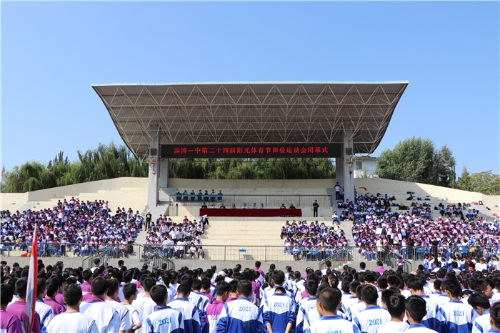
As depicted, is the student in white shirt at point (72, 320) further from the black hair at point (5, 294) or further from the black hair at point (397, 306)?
the black hair at point (397, 306)

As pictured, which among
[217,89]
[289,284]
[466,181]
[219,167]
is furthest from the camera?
[466,181]

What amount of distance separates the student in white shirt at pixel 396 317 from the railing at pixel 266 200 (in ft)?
99.3

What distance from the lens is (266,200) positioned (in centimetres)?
3566

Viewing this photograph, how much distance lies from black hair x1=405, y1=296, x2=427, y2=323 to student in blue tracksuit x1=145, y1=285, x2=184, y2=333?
8.00 feet

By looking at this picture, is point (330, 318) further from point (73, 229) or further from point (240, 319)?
point (73, 229)

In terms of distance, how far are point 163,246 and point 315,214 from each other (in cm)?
1285

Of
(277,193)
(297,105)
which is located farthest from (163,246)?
(277,193)

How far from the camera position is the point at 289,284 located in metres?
10.0

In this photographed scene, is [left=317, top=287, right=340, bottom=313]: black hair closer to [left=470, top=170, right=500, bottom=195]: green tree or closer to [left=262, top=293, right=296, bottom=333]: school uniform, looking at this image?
[left=262, top=293, right=296, bottom=333]: school uniform

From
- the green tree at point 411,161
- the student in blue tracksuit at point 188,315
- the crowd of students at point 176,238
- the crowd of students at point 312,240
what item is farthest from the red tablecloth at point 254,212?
the green tree at point 411,161

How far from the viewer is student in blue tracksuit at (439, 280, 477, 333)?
5633 mm

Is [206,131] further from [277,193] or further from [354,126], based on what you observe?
[354,126]

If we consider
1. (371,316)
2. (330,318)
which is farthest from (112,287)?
(371,316)

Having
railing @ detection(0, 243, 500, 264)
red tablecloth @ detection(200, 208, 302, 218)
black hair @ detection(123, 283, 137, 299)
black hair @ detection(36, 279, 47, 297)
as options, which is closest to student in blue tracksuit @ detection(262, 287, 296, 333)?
black hair @ detection(123, 283, 137, 299)
